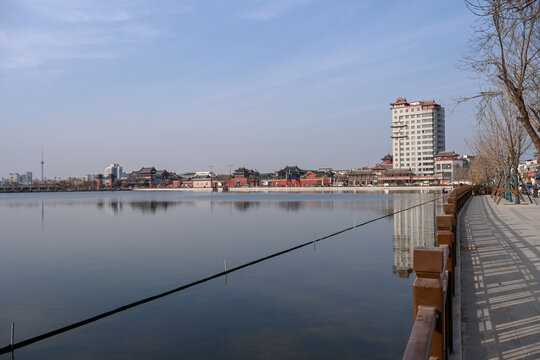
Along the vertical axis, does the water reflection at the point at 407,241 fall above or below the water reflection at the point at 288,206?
above

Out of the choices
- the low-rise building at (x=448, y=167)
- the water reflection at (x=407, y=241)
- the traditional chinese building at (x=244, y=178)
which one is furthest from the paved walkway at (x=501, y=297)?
the traditional chinese building at (x=244, y=178)

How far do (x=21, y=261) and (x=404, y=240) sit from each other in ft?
54.1

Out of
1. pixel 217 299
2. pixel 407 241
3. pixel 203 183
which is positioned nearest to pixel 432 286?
pixel 217 299

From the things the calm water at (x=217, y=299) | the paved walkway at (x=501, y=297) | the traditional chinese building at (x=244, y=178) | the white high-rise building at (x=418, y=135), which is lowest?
the calm water at (x=217, y=299)

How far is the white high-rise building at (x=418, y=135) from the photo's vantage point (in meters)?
148

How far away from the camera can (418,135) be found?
152 m

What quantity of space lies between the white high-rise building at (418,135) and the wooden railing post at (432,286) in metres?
151

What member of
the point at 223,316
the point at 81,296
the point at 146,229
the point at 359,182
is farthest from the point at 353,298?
the point at 359,182

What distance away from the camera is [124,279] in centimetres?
1305

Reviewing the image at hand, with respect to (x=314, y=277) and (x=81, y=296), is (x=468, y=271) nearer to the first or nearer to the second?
(x=314, y=277)

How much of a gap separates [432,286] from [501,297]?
431 centimetres

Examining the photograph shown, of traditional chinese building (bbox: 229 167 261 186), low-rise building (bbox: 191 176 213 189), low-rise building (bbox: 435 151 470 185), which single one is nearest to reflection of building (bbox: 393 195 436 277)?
low-rise building (bbox: 435 151 470 185)

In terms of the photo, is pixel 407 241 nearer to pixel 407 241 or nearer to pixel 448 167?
pixel 407 241

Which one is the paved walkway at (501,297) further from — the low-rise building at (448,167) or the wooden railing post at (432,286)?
the low-rise building at (448,167)
